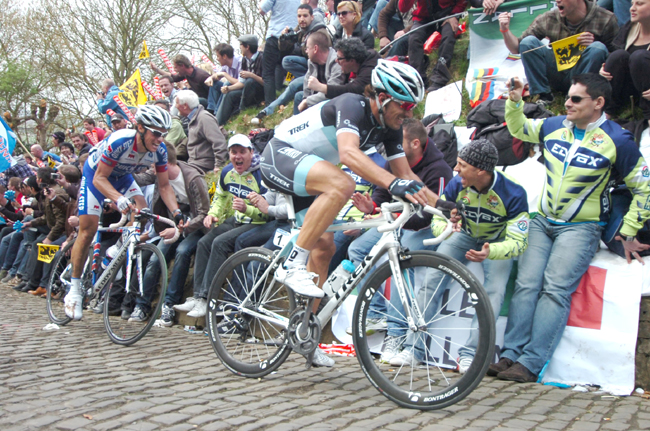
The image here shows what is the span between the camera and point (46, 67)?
2762cm

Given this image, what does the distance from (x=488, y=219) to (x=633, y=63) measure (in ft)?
7.38

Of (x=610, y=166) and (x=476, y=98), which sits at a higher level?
(x=476, y=98)

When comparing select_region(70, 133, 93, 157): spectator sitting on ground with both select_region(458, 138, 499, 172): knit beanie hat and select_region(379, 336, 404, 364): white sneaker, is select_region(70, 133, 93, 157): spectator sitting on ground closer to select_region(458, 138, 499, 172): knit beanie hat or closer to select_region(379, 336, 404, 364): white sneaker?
select_region(379, 336, 404, 364): white sneaker

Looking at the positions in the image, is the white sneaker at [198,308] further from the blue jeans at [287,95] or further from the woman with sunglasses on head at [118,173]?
the blue jeans at [287,95]

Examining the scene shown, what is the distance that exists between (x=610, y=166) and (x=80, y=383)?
14.2ft

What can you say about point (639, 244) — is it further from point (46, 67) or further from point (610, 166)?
point (46, 67)

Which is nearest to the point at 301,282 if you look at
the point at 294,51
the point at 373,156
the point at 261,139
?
the point at 373,156

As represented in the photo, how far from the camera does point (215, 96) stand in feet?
44.7

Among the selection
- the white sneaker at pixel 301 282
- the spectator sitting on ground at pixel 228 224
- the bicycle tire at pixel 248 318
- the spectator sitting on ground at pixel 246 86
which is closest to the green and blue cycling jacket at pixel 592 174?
the white sneaker at pixel 301 282

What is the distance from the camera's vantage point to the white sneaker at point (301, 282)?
391cm

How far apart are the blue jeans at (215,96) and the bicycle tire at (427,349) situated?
1055cm

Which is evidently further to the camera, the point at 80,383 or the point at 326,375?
the point at 326,375

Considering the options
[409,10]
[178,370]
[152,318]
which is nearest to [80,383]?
[178,370]

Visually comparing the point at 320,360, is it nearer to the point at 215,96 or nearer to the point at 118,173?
the point at 118,173
